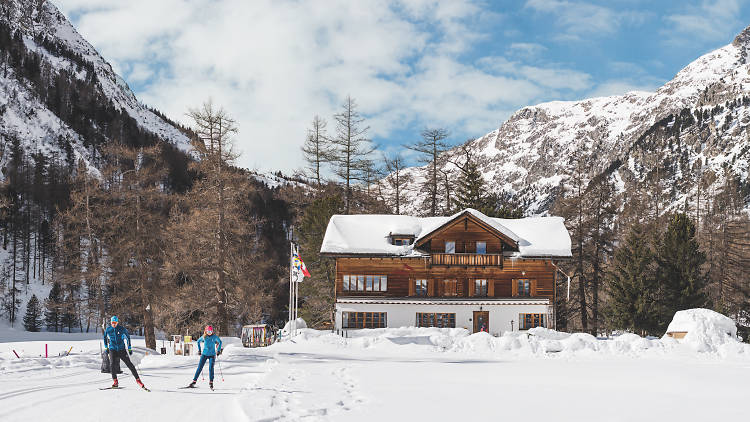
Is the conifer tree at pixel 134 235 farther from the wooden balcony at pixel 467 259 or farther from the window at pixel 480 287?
the window at pixel 480 287

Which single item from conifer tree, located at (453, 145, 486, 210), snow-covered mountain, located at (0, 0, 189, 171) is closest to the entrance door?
conifer tree, located at (453, 145, 486, 210)

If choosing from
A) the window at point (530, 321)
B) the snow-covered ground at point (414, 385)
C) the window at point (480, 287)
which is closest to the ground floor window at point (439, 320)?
the window at point (480, 287)

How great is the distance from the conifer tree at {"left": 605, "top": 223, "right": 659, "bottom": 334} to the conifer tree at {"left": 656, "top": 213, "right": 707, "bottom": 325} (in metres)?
0.92

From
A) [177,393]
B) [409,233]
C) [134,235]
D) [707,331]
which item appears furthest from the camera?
[409,233]

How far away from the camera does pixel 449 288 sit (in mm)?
41656

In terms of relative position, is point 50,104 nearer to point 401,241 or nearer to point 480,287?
point 401,241

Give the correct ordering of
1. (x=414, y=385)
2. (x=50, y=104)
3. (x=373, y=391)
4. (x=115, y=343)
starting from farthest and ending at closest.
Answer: (x=50, y=104) → (x=414, y=385) → (x=373, y=391) → (x=115, y=343)

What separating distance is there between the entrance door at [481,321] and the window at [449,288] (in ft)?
7.08

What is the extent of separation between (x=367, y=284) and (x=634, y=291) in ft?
67.5

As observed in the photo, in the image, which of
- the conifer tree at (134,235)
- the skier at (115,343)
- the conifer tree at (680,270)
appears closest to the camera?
the skier at (115,343)

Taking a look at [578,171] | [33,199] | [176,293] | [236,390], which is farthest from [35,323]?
[236,390]

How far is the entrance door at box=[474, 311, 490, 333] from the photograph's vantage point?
40.7m

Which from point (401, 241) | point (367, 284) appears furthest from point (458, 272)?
point (367, 284)

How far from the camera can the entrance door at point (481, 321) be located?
40.7 m
